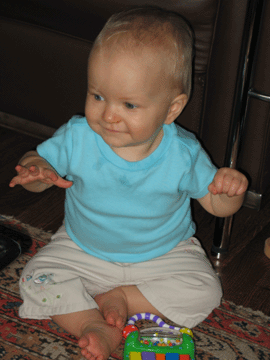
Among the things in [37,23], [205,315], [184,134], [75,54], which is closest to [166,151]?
[184,134]

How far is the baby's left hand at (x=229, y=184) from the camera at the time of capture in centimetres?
87

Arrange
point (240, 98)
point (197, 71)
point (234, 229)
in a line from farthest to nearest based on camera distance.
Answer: point (234, 229) < point (197, 71) < point (240, 98)

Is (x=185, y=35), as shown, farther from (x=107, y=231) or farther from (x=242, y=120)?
(x=107, y=231)

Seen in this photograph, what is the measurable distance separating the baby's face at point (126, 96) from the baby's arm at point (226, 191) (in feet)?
0.47

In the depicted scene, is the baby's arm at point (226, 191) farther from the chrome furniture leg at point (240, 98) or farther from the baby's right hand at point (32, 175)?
the baby's right hand at point (32, 175)

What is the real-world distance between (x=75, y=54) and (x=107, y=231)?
504 millimetres

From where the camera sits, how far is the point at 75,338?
92 cm

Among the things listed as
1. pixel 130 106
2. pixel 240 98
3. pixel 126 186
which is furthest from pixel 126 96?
pixel 240 98

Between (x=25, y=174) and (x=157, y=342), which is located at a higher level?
(x=25, y=174)

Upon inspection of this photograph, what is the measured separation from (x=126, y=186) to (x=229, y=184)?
0.63 ft

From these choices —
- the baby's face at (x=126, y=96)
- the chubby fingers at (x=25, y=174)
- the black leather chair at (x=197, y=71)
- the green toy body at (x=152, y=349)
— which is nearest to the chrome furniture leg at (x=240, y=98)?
the black leather chair at (x=197, y=71)

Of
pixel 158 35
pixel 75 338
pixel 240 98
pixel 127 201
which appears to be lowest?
pixel 75 338

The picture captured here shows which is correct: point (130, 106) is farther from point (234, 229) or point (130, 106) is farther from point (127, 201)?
point (234, 229)

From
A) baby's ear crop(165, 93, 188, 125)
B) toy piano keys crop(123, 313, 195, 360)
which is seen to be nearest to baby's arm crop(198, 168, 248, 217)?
baby's ear crop(165, 93, 188, 125)
